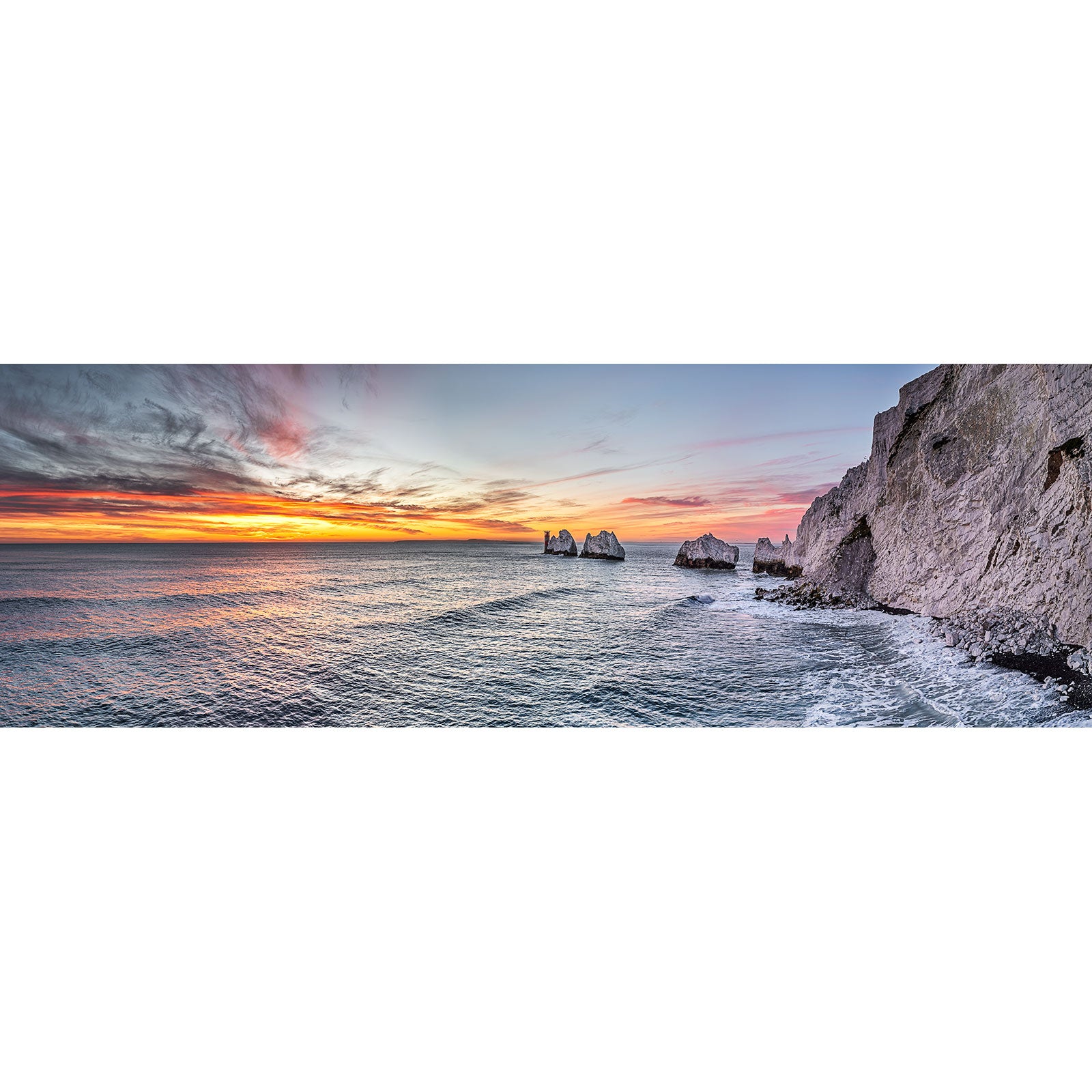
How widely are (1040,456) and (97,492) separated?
9.05m

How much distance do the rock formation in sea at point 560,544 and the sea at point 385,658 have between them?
368mm

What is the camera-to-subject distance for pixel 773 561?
30.7 ft

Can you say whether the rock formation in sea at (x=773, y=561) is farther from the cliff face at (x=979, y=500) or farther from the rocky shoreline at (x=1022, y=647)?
the rocky shoreline at (x=1022, y=647)

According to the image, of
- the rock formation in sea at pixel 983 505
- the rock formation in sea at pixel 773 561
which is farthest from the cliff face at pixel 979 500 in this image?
the rock formation in sea at pixel 773 561

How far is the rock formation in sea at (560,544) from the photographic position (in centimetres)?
536

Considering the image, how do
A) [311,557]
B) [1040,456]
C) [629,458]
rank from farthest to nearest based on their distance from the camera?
[311,557], [629,458], [1040,456]

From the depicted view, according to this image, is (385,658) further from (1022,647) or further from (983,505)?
(983,505)

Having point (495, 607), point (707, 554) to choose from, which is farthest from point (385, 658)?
point (707, 554)

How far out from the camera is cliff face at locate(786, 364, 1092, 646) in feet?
11.7
